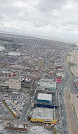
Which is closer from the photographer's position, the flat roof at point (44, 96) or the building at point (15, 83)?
the flat roof at point (44, 96)

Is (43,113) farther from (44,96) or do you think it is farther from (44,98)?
(44,96)

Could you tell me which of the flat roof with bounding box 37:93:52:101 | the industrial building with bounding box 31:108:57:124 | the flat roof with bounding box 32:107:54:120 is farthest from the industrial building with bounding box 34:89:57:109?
the industrial building with bounding box 31:108:57:124

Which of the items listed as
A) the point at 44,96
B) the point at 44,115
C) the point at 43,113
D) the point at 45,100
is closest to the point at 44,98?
the point at 45,100

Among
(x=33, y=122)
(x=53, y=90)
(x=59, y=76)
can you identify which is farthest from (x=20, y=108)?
(x=59, y=76)

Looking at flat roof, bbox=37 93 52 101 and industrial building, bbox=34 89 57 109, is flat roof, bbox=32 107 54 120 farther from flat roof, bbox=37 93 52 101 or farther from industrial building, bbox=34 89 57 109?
flat roof, bbox=37 93 52 101

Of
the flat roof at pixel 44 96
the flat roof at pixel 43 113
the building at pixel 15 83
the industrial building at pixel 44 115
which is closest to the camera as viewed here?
the industrial building at pixel 44 115

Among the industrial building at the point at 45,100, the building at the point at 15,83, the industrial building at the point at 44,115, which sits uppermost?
the building at the point at 15,83

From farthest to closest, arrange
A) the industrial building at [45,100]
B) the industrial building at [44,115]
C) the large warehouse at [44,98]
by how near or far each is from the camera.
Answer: the large warehouse at [44,98]
the industrial building at [45,100]
the industrial building at [44,115]

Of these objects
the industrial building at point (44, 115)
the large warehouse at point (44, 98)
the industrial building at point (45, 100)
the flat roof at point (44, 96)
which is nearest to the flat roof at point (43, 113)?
the industrial building at point (44, 115)

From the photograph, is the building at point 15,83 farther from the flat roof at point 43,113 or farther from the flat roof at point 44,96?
the flat roof at point 43,113
